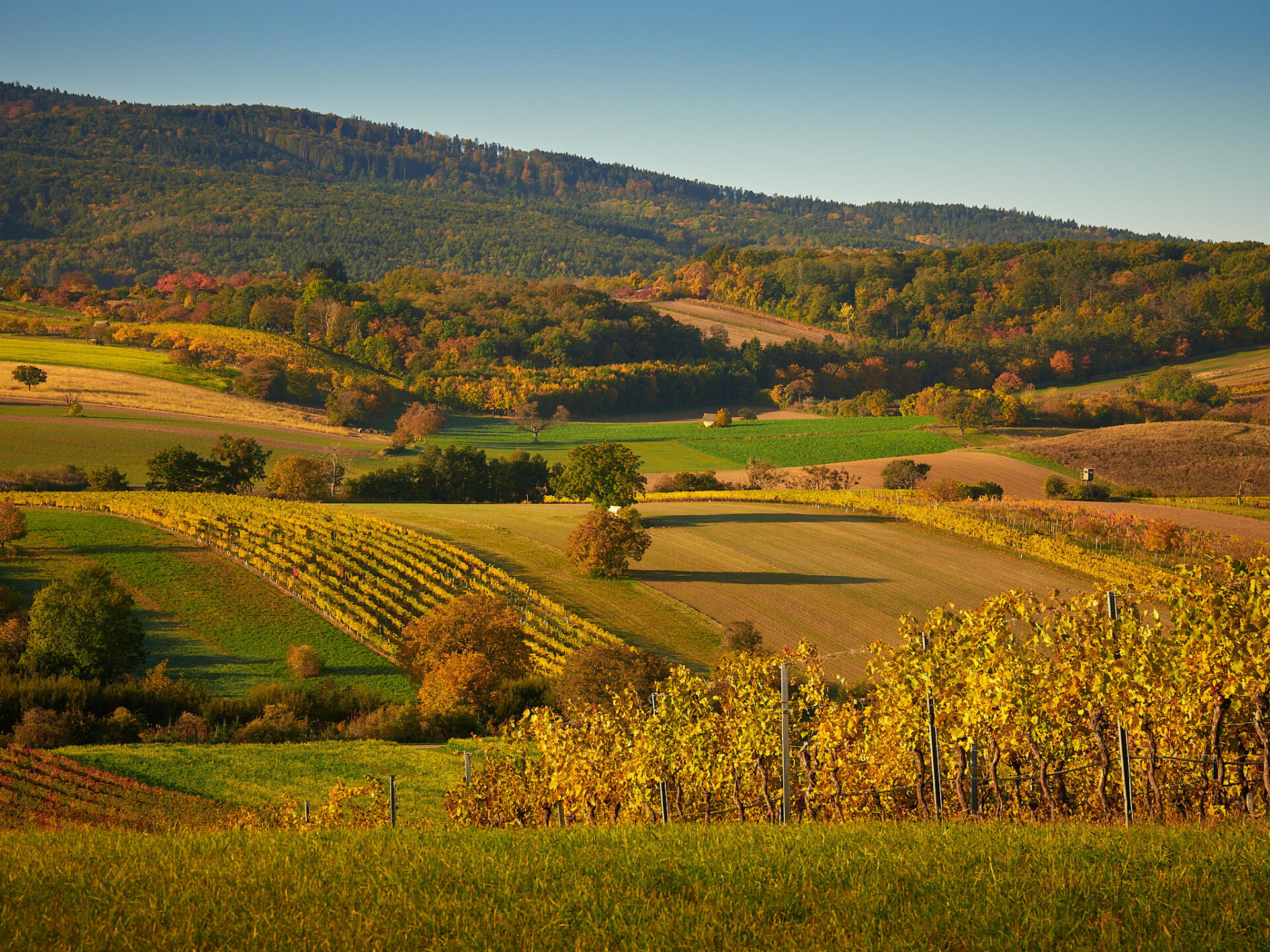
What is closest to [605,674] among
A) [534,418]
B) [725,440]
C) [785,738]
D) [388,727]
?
[388,727]

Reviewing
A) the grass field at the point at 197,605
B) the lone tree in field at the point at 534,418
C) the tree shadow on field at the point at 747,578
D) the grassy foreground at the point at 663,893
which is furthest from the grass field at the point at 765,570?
the lone tree in field at the point at 534,418

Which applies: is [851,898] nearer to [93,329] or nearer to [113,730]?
[113,730]

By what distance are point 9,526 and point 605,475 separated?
31.4 meters

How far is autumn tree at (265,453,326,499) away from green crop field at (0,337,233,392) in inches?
1691

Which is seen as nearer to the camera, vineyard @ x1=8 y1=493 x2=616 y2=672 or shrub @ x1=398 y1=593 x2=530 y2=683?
shrub @ x1=398 y1=593 x2=530 y2=683

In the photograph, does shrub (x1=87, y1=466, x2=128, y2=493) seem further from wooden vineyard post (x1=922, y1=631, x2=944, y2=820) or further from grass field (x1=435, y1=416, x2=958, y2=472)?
wooden vineyard post (x1=922, y1=631, x2=944, y2=820)

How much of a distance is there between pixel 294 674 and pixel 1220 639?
98.8 ft

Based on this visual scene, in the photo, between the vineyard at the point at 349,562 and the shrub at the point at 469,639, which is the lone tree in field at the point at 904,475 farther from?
the shrub at the point at 469,639

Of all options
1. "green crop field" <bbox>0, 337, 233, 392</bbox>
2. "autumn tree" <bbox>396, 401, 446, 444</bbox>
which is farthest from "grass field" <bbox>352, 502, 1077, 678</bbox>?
"green crop field" <bbox>0, 337, 233, 392</bbox>

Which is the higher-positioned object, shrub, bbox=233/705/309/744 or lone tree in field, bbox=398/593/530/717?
lone tree in field, bbox=398/593/530/717

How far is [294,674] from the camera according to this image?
3422cm

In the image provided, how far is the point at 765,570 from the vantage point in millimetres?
48906

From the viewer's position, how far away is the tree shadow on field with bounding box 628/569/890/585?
154 ft

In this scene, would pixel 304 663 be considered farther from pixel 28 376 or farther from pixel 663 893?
pixel 28 376
